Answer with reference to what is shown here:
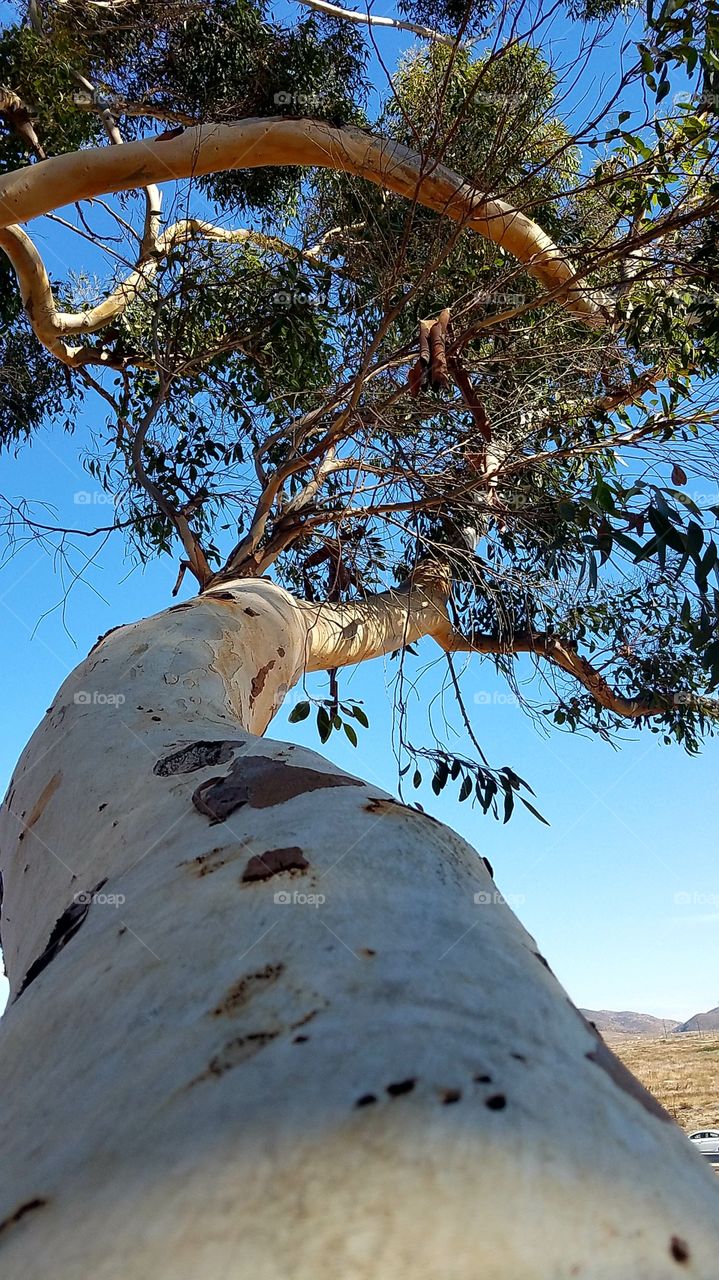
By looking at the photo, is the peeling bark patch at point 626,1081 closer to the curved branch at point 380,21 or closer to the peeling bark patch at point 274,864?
the peeling bark patch at point 274,864

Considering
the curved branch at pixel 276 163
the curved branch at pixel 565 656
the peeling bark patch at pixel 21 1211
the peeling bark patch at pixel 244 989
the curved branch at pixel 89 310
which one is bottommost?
the peeling bark patch at pixel 21 1211

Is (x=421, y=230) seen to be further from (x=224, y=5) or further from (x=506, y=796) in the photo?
(x=224, y=5)

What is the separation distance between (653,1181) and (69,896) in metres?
0.70

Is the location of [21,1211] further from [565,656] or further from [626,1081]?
[565,656]

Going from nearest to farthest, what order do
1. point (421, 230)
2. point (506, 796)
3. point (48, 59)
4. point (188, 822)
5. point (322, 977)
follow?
point (322, 977), point (188, 822), point (506, 796), point (421, 230), point (48, 59)

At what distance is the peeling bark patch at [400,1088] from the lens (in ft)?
1.53

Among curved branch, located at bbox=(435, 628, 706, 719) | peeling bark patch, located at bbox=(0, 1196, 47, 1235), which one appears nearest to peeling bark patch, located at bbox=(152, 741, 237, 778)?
peeling bark patch, located at bbox=(0, 1196, 47, 1235)

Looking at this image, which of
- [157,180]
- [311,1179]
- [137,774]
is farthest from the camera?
[157,180]

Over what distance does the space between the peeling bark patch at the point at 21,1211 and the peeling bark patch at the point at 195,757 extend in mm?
544

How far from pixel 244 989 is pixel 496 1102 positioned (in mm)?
184

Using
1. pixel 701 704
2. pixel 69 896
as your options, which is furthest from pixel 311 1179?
pixel 701 704

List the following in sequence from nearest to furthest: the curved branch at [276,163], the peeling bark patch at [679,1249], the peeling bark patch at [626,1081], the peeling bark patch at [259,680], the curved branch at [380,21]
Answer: the peeling bark patch at [679,1249], the peeling bark patch at [626,1081], the peeling bark patch at [259,680], the curved branch at [276,163], the curved branch at [380,21]

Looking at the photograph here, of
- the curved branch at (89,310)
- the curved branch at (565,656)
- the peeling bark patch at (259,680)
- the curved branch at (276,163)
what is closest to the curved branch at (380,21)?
the curved branch at (89,310)

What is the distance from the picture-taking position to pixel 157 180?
116 inches
